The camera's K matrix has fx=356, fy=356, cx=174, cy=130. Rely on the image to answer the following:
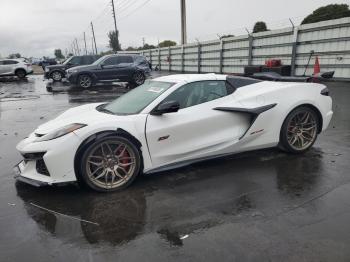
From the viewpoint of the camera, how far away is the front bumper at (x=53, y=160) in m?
3.92

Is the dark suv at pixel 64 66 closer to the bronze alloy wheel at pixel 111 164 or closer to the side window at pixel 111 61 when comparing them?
the side window at pixel 111 61

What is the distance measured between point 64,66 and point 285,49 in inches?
549

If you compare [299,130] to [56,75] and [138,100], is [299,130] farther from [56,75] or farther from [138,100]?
[56,75]

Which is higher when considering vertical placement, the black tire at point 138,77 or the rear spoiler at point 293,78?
the rear spoiler at point 293,78

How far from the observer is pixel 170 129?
14.3 ft

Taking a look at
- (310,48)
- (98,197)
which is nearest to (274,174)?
(98,197)

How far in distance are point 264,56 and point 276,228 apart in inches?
724

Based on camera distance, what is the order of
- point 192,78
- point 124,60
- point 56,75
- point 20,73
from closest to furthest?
1. point 192,78
2. point 124,60
3. point 56,75
4. point 20,73

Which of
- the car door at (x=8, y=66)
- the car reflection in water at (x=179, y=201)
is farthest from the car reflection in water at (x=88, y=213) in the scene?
the car door at (x=8, y=66)

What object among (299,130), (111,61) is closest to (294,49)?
(111,61)

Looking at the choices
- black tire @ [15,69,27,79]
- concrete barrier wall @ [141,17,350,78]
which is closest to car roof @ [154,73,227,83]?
concrete barrier wall @ [141,17,350,78]

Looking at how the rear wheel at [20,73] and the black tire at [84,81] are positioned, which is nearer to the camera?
the black tire at [84,81]

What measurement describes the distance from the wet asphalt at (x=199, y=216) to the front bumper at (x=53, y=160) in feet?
0.74

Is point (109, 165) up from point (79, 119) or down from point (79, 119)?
down
